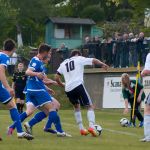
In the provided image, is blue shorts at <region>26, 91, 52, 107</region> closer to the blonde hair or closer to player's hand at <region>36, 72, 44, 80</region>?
player's hand at <region>36, 72, 44, 80</region>

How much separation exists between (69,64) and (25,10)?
52502 millimetres

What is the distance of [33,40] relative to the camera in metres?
71.8

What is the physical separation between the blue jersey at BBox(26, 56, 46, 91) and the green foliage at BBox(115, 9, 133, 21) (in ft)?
161

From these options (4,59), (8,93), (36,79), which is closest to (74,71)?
(36,79)

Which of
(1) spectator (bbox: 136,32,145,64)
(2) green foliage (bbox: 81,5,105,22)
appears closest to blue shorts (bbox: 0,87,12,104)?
(1) spectator (bbox: 136,32,145,64)

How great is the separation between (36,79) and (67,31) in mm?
42338

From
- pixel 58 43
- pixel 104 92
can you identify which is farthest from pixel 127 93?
pixel 58 43

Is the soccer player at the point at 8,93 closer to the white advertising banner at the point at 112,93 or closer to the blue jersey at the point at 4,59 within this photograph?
the blue jersey at the point at 4,59

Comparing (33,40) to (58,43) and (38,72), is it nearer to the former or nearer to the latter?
(58,43)

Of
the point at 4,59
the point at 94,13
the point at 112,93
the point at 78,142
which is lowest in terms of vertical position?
the point at 112,93

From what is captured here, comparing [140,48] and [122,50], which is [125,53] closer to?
[122,50]

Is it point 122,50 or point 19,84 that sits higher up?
point 122,50

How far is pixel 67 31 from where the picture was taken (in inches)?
2267

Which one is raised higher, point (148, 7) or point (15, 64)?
point (148, 7)
